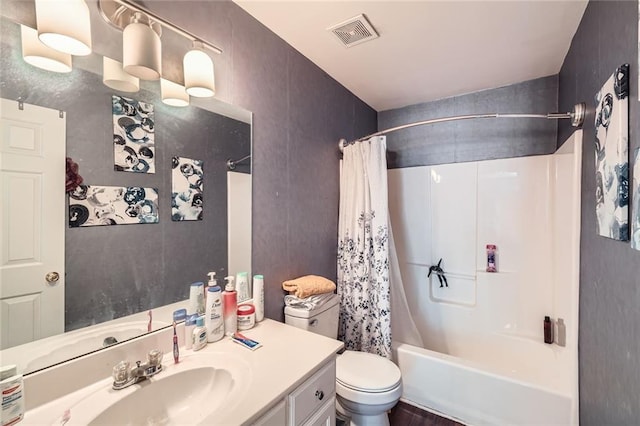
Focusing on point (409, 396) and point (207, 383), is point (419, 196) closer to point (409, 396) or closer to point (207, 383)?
point (409, 396)

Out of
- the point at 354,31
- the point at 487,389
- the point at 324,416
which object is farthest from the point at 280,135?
the point at 487,389

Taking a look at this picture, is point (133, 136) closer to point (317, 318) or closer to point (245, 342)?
point (245, 342)

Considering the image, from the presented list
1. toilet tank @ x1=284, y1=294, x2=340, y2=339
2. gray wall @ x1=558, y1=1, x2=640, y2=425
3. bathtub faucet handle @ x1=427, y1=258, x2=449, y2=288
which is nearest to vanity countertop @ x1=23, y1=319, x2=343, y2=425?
toilet tank @ x1=284, y1=294, x2=340, y2=339

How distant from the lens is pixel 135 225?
1.03 m

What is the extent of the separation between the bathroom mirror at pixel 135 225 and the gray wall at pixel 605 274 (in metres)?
1.50

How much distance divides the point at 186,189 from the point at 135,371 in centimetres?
69

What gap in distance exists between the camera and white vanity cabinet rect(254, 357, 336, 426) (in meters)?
0.86

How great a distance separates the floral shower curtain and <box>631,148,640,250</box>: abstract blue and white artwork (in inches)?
50.1

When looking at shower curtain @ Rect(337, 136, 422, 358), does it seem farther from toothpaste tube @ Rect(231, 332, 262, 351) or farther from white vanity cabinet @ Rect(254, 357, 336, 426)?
toothpaste tube @ Rect(231, 332, 262, 351)

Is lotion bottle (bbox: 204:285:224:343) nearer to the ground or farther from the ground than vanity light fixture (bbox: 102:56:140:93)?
nearer to the ground

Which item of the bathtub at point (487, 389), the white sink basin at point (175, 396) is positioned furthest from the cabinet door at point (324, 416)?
the bathtub at point (487, 389)

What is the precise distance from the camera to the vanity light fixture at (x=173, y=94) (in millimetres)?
1110

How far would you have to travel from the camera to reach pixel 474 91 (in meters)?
2.38

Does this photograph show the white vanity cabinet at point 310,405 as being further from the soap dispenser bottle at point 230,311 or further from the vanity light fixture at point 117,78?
the vanity light fixture at point 117,78
